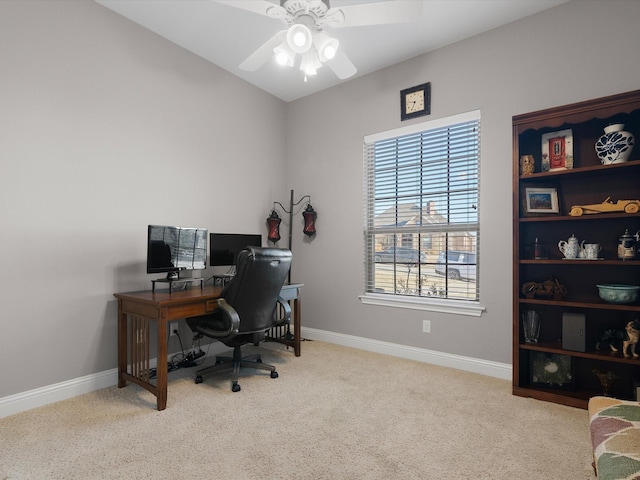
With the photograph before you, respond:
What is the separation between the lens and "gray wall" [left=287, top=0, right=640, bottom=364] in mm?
2406

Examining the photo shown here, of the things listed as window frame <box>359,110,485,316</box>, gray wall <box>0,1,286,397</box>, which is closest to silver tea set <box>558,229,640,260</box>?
window frame <box>359,110,485,316</box>

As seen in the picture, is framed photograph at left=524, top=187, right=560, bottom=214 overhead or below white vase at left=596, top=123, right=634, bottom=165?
below

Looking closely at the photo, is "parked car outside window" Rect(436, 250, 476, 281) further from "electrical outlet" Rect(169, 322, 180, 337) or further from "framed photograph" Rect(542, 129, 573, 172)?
"electrical outlet" Rect(169, 322, 180, 337)

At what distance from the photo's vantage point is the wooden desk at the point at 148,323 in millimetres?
2217

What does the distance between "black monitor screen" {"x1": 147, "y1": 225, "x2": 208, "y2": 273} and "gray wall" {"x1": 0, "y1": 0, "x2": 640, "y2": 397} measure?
12.1 inches

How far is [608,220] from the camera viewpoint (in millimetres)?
2330

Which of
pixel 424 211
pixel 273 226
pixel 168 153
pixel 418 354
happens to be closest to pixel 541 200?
pixel 424 211

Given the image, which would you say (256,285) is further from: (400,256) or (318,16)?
(318,16)

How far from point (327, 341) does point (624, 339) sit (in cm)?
254

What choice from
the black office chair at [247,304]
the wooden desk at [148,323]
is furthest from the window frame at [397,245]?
the wooden desk at [148,323]

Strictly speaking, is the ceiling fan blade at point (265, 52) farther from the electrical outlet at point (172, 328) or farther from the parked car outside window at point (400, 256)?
the electrical outlet at point (172, 328)

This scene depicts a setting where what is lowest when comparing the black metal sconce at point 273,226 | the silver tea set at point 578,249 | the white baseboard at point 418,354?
the white baseboard at point 418,354

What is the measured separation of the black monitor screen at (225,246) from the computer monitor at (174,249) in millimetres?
189

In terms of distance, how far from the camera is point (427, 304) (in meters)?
3.13
